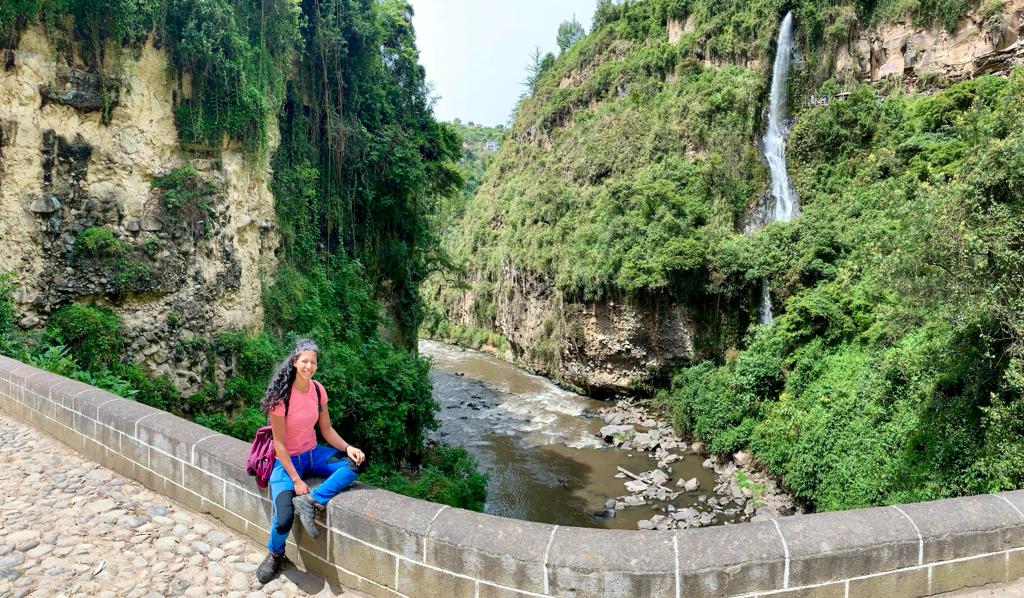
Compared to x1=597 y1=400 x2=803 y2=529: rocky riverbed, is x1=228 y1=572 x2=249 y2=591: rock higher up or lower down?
higher up

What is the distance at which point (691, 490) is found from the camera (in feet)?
51.3

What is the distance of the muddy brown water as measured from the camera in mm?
14795

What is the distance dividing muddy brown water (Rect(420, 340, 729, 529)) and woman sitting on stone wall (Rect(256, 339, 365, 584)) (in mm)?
11370

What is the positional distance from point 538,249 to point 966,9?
21296mm

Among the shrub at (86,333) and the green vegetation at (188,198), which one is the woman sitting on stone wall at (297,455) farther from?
the green vegetation at (188,198)

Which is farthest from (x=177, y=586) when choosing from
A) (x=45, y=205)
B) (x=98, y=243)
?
(x=45, y=205)

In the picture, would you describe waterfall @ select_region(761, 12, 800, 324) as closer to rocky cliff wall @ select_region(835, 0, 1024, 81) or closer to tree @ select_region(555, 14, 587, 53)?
rocky cliff wall @ select_region(835, 0, 1024, 81)

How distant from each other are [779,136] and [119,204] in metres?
27.2

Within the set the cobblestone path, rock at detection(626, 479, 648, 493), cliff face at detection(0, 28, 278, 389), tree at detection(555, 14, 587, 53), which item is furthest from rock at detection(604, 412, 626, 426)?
tree at detection(555, 14, 587, 53)

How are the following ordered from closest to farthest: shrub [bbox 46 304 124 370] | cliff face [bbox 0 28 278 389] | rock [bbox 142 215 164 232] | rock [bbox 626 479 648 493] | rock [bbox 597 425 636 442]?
cliff face [bbox 0 28 278 389], shrub [bbox 46 304 124 370], rock [bbox 142 215 164 232], rock [bbox 626 479 648 493], rock [bbox 597 425 636 442]

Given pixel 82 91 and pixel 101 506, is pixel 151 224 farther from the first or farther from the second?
pixel 101 506

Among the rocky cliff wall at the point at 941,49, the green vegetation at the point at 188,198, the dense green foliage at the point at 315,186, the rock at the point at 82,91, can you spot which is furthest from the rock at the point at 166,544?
the rocky cliff wall at the point at 941,49

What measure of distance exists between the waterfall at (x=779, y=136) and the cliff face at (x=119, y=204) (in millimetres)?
21838

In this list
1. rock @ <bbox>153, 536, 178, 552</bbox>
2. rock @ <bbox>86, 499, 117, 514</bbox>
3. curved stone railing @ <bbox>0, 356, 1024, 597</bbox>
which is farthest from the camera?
rock @ <bbox>86, 499, 117, 514</bbox>
